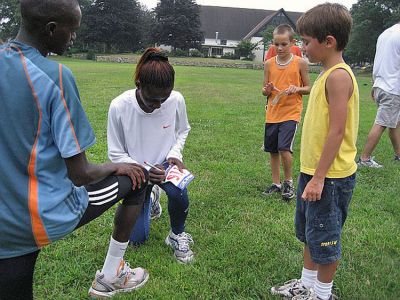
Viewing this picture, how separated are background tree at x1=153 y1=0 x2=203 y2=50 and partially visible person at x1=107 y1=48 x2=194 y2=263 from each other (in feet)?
223

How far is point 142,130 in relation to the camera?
3355mm

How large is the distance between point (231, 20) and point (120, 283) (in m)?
85.1

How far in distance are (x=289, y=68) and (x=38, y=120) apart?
346 centimetres

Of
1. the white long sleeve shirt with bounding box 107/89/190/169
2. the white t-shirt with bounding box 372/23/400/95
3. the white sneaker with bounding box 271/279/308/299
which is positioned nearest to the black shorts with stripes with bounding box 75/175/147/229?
the white long sleeve shirt with bounding box 107/89/190/169

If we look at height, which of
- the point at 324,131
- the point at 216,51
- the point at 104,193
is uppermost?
the point at 324,131

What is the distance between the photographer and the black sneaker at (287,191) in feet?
15.4

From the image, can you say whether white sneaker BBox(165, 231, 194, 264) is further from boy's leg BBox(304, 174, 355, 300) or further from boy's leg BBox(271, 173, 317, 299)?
boy's leg BBox(304, 174, 355, 300)

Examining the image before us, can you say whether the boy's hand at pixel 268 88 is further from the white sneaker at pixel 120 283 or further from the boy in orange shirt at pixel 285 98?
the white sneaker at pixel 120 283

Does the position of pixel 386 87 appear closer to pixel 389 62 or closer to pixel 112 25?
pixel 389 62

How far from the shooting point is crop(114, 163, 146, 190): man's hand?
2.50 m

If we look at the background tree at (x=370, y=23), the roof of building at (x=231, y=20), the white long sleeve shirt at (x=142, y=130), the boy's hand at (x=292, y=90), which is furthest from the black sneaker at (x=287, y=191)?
the roof of building at (x=231, y=20)

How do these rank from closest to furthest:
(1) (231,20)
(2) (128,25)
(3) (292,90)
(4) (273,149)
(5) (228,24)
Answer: (3) (292,90) → (4) (273,149) → (2) (128,25) → (5) (228,24) → (1) (231,20)

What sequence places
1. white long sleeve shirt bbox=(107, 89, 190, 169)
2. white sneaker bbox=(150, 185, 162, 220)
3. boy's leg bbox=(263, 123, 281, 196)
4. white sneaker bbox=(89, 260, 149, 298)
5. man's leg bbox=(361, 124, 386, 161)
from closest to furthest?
1. white sneaker bbox=(89, 260, 149, 298)
2. white long sleeve shirt bbox=(107, 89, 190, 169)
3. white sneaker bbox=(150, 185, 162, 220)
4. boy's leg bbox=(263, 123, 281, 196)
5. man's leg bbox=(361, 124, 386, 161)

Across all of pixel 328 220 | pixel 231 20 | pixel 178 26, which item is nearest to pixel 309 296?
pixel 328 220
